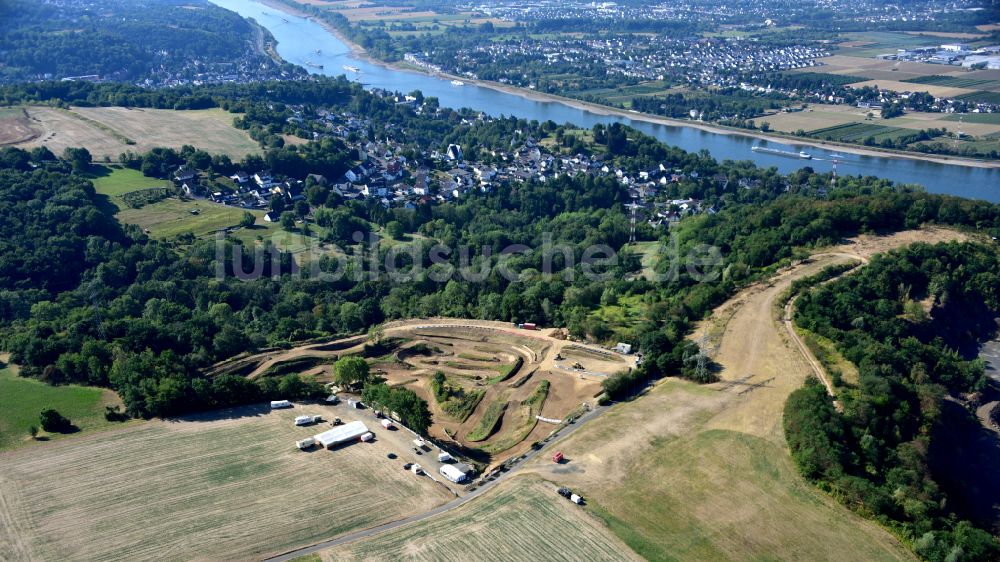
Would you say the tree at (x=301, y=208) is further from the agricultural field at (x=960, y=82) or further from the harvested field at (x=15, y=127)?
the agricultural field at (x=960, y=82)

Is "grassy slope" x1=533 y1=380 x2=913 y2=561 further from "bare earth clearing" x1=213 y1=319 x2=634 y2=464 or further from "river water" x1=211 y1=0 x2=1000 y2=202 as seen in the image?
"river water" x1=211 y1=0 x2=1000 y2=202

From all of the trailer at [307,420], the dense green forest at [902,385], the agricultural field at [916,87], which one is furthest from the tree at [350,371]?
the agricultural field at [916,87]

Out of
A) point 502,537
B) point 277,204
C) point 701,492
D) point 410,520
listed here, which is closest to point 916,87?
point 277,204

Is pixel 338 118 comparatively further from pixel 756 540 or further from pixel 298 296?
pixel 756 540

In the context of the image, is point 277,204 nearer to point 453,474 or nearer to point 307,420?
point 307,420

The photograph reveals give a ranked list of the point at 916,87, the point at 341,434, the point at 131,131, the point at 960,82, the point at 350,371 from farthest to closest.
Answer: the point at 960,82 → the point at 916,87 → the point at 131,131 → the point at 350,371 → the point at 341,434

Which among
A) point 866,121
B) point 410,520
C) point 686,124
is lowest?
point 410,520
